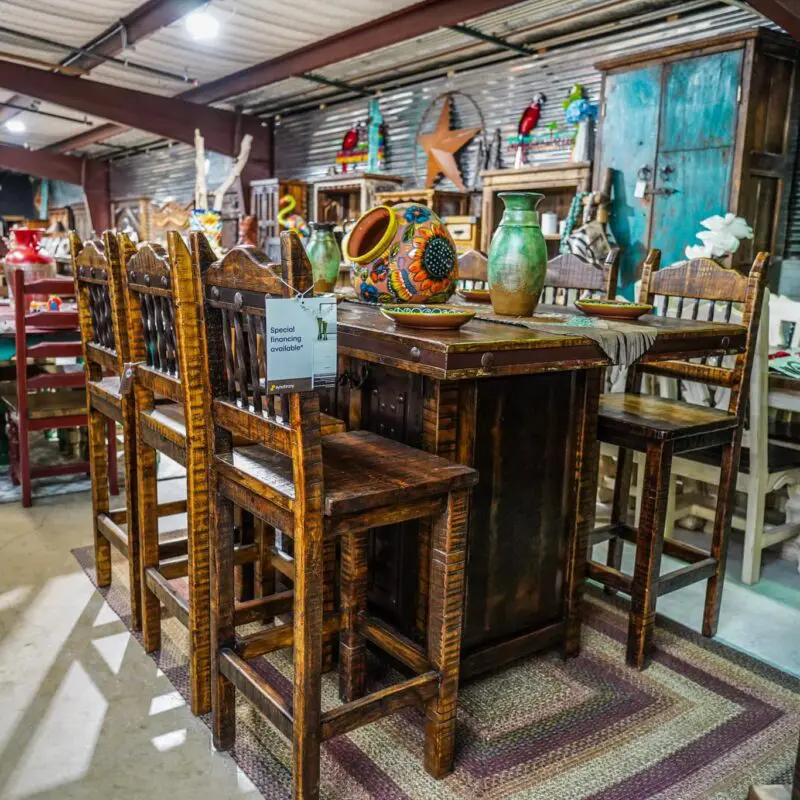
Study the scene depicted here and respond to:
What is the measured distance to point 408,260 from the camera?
2.18 metres

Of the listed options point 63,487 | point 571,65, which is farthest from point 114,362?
point 571,65

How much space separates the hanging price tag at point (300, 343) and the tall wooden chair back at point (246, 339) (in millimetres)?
30

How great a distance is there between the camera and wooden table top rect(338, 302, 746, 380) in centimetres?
155

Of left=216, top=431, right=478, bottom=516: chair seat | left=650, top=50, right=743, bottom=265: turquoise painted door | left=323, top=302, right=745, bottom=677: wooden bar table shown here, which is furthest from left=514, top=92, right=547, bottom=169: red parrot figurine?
left=216, top=431, right=478, bottom=516: chair seat

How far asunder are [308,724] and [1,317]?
3061mm

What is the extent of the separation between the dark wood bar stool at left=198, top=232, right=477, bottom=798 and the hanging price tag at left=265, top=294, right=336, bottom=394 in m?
0.03

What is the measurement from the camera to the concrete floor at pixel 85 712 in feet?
5.62

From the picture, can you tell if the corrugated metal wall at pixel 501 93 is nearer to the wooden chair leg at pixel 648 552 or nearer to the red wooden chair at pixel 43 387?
the wooden chair leg at pixel 648 552

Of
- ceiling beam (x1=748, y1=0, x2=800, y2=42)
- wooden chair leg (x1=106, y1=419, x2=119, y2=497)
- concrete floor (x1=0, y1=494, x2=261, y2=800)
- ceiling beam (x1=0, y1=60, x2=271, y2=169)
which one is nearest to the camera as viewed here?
concrete floor (x1=0, y1=494, x2=261, y2=800)

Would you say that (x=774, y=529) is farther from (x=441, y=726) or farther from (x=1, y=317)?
(x=1, y=317)

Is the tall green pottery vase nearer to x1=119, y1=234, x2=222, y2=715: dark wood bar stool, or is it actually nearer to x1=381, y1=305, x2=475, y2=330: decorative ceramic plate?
x1=381, y1=305, x2=475, y2=330: decorative ceramic plate

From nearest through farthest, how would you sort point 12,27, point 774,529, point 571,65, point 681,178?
point 774,529 → point 681,178 → point 571,65 → point 12,27

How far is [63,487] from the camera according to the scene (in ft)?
12.5

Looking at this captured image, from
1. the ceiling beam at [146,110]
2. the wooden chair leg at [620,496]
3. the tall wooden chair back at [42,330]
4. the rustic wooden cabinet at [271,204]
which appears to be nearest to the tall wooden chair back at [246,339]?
the wooden chair leg at [620,496]
